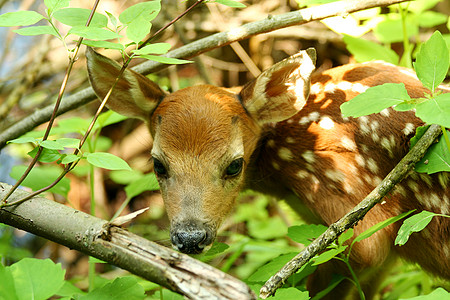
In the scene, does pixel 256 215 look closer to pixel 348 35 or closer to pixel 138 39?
pixel 348 35

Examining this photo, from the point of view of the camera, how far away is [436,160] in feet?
6.93

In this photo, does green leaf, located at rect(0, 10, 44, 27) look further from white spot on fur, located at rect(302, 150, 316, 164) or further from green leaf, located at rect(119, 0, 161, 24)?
white spot on fur, located at rect(302, 150, 316, 164)

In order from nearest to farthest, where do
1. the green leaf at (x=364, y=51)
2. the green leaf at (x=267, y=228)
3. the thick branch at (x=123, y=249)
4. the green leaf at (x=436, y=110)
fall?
the thick branch at (x=123, y=249), the green leaf at (x=436, y=110), the green leaf at (x=364, y=51), the green leaf at (x=267, y=228)

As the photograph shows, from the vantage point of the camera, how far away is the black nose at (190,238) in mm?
2258

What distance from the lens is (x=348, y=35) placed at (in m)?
3.25

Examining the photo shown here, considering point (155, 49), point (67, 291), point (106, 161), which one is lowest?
point (67, 291)

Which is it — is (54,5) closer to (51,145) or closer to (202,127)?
(51,145)

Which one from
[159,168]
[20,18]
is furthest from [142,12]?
[159,168]

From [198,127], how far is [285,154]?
1.81 feet

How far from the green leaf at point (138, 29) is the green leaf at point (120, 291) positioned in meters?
0.88

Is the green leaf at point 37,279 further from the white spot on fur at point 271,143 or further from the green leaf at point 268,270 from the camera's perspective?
the white spot on fur at point 271,143

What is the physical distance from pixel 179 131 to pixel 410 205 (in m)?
1.19

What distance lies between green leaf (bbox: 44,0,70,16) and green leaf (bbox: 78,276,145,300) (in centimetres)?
101

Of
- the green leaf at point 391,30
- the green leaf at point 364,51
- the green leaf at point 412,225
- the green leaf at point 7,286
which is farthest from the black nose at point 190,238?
the green leaf at point 391,30
